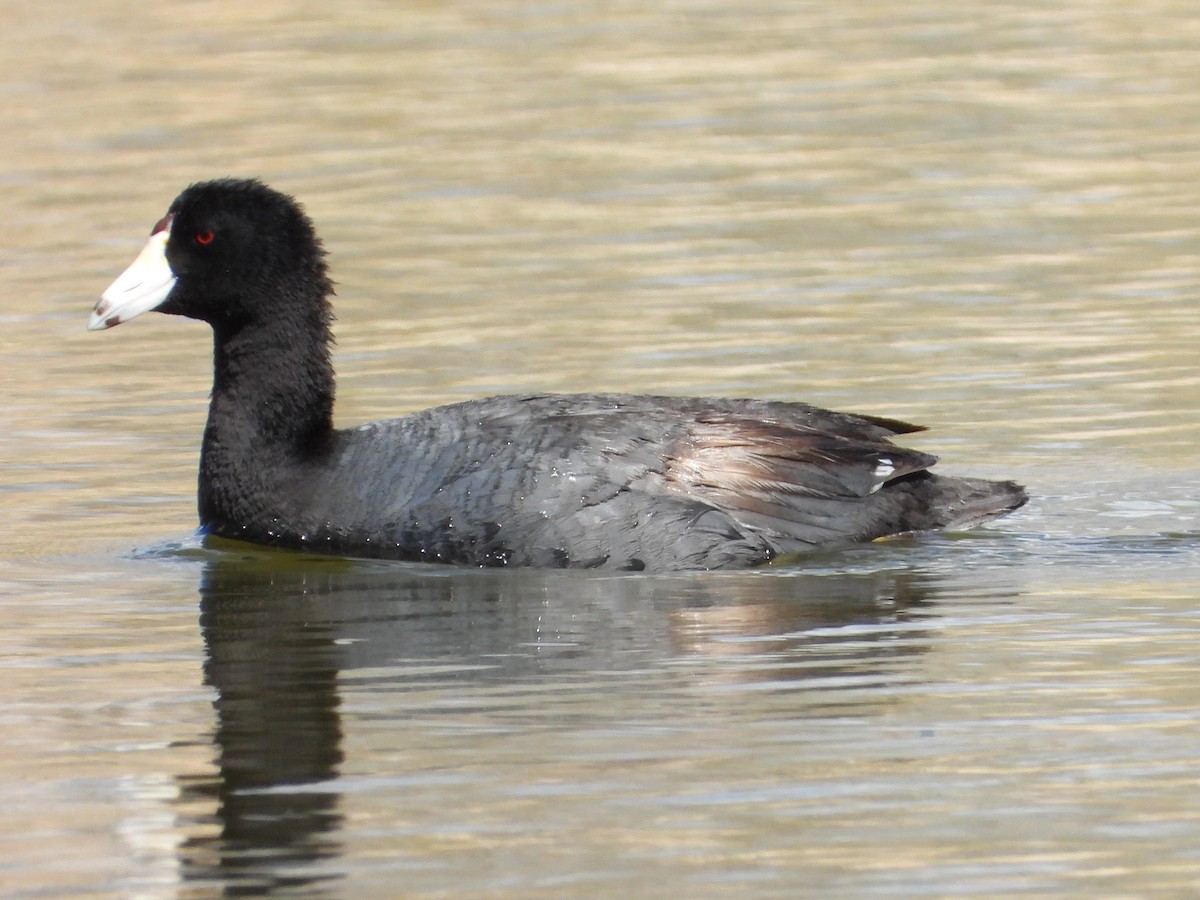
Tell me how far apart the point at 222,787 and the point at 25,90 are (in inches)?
545

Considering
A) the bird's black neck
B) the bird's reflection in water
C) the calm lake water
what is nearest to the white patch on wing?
the calm lake water

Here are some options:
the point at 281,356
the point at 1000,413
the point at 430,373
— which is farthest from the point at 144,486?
the point at 1000,413

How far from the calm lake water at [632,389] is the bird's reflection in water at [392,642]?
0.02 meters

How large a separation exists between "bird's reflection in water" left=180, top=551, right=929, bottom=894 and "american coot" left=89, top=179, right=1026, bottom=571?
15cm

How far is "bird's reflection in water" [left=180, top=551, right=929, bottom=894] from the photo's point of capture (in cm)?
539

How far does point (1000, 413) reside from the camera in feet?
32.9

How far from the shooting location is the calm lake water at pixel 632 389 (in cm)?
521

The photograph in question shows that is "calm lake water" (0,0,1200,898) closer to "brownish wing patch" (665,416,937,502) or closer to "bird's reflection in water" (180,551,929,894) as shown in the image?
"bird's reflection in water" (180,551,929,894)

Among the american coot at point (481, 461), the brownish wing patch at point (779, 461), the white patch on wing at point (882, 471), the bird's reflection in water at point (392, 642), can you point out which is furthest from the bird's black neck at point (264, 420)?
the white patch on wing at point (882, 471)

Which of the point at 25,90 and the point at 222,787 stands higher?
the point at 25,90

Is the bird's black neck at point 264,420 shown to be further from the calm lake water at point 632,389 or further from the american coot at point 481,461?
the calm lake water at point 632,389

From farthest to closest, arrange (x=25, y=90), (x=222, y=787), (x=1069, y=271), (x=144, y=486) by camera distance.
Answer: (x=25, y=90) → (x=1069, y=271) → (x=144, y=486) → (x=222, y=787)

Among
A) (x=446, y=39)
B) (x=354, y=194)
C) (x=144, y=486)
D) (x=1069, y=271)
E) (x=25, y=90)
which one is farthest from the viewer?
(x=446, y=39)

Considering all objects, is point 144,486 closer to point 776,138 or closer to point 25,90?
point 776,138
